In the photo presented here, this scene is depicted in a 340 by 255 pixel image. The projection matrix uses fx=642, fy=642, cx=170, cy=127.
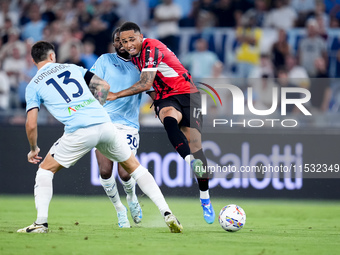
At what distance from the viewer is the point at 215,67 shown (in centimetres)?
1412

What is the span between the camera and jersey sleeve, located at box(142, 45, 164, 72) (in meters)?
8.41

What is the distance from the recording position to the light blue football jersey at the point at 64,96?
279 inches

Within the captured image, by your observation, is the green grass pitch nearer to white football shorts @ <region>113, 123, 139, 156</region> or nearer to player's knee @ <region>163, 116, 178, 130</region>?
white football shorts @ <region>113, 123, 139, 156</region>

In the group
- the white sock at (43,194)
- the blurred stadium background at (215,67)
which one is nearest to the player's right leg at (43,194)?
the white sock at (43,194)

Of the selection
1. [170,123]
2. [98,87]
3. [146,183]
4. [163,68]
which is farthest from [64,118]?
[163,68]

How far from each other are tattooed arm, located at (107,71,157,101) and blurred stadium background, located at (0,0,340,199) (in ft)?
13.9

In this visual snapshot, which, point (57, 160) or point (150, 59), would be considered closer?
point (57, 160)

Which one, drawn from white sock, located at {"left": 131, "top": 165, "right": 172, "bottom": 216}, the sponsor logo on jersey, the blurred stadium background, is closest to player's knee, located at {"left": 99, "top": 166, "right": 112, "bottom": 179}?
white sock, located at {"left": 131, "top": 165, "right": 172, "bottom": 216}

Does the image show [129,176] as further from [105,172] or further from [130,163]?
[130,163]

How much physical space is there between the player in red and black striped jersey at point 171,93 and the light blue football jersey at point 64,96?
1026 millimetres

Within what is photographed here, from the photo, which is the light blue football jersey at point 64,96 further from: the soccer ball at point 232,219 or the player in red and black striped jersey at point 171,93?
the soccer ball at point 232,219

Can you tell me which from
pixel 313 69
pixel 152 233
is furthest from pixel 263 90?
pixel 152 233

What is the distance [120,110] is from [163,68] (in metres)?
0.84

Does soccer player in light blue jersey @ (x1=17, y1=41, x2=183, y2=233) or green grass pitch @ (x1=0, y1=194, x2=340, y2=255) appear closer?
green grass pitch @ (x1=0, y1=194, x2=340, y2=255)
